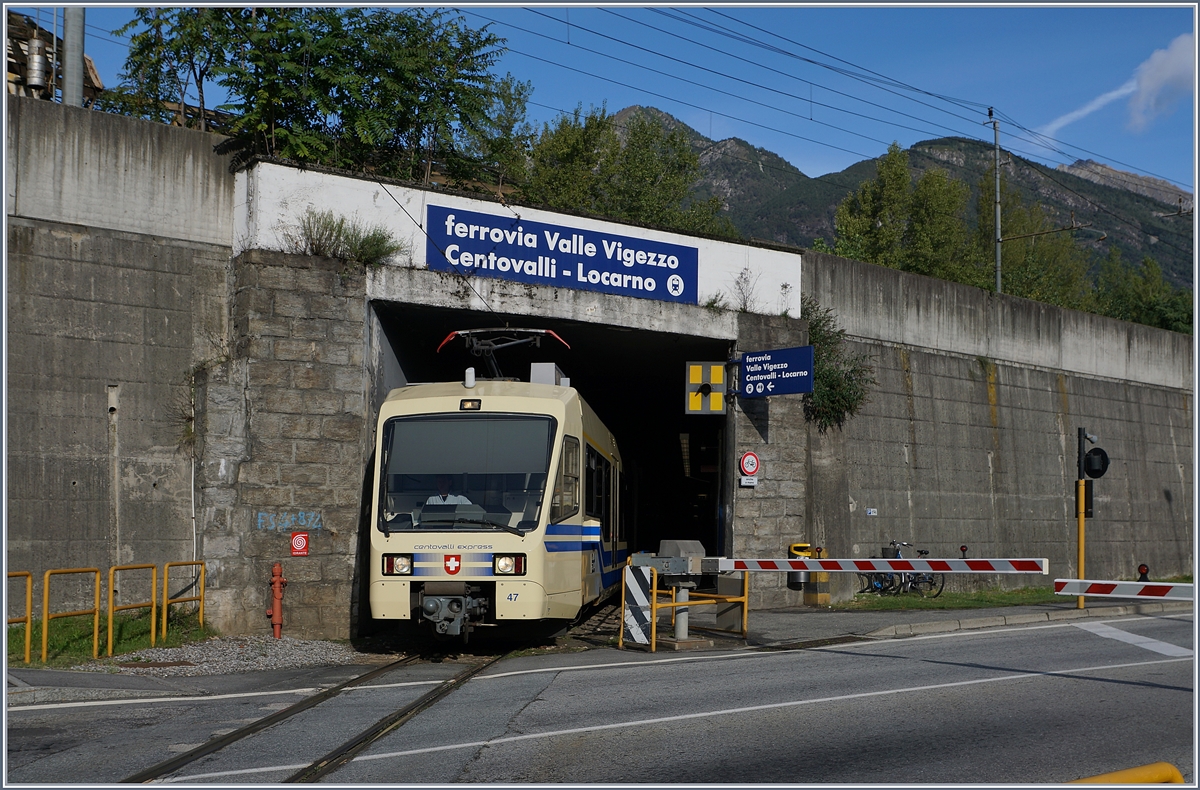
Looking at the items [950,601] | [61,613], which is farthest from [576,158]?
[61,613]

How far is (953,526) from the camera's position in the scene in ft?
80.9

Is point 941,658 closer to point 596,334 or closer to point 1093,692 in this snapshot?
point 1093,692

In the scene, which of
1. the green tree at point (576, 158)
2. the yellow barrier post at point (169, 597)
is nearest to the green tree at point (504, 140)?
the green tree at point (576, 158)

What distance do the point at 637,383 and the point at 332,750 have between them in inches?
750

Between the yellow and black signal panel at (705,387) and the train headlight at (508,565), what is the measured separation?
8.21 m

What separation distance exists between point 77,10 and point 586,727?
603 inches

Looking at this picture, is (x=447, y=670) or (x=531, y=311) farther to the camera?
(x=531, y=311)

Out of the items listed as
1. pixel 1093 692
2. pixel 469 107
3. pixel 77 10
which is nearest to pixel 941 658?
pixel 1093 692

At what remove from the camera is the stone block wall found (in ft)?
49.6

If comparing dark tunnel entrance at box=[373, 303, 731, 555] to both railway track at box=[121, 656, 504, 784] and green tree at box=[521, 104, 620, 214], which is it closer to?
railway track at box=[121, 656, 504, 784]

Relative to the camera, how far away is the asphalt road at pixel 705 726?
22.5 ft

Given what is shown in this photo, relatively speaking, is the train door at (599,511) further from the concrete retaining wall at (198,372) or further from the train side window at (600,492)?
the concrete retaining wall at (198,372)

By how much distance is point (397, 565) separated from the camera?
41.7 feet

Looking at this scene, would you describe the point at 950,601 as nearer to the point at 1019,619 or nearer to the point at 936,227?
the point at 1019,619
